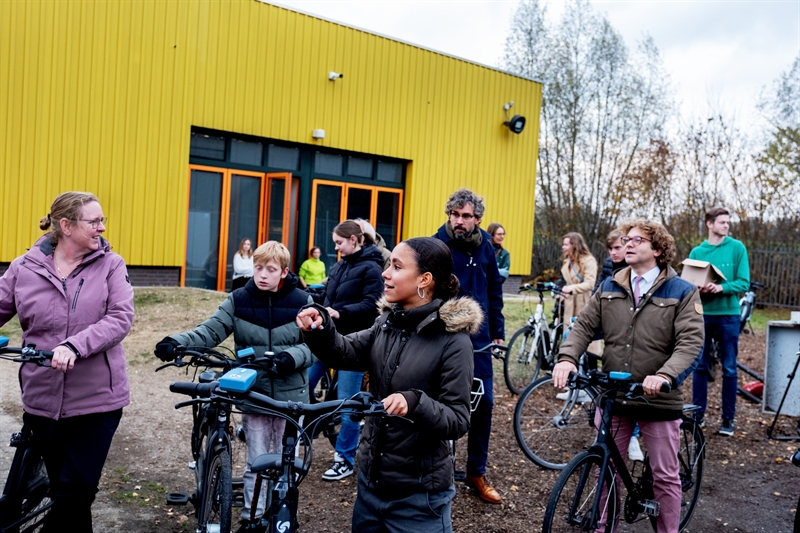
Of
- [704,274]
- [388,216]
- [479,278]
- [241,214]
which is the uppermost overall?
[388,216]

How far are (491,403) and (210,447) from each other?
7.19ft

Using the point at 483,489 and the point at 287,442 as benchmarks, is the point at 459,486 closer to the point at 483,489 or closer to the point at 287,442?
the point at 483,489

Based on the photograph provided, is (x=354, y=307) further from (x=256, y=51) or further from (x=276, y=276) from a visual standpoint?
(x=256, y=51)

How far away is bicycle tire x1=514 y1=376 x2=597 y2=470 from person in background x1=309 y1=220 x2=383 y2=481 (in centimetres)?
151

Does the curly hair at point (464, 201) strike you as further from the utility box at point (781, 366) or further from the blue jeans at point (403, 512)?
the utility box at point (781, 366)

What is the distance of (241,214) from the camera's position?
15641 millimetres

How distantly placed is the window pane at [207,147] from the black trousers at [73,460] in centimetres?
1183

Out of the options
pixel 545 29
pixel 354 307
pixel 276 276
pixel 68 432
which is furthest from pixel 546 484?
pixel 545 29

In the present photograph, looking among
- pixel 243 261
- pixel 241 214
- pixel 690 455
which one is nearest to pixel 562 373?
pixel 690 455

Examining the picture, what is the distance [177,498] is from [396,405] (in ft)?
9.66

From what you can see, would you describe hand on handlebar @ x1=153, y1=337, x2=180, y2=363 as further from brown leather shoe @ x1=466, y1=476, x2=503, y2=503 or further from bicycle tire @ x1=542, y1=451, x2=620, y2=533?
brown leather shoe @ x1=466, y1=476, x2=503, y2=503

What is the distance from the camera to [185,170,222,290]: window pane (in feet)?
49.3

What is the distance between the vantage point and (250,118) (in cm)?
1519

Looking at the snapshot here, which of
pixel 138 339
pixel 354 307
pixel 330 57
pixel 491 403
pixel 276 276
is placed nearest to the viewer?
pixel 276 276
